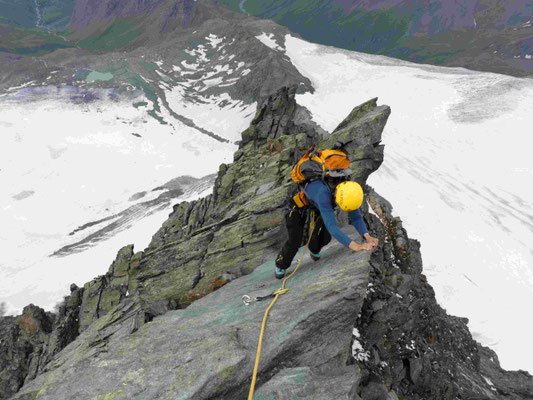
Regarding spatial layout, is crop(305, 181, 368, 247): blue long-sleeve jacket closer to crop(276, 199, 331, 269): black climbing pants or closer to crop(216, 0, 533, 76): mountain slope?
crop(276, 199, 331, 269): black climbing pants

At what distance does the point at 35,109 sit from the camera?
65.2 metres

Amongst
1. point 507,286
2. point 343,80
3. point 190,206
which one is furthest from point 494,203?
point 343,80

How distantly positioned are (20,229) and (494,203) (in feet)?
197

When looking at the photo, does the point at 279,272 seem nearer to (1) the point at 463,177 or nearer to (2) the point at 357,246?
(2) the point at 357,246

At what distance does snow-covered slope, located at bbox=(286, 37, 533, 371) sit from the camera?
21.1 meters

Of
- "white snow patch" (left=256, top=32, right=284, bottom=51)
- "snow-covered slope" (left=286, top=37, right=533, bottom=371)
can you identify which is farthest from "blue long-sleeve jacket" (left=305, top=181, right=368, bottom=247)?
"white snow patch" (left=256, top=32, right=284, bottom=51)

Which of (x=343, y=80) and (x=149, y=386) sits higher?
(x=343, y=80)

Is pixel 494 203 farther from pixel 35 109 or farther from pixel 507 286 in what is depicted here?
pixel 35 109

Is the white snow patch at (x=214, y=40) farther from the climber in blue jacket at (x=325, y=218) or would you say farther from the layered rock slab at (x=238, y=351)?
the layered rock slab at (x=238, y=351)

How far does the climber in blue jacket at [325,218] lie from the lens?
5.22m

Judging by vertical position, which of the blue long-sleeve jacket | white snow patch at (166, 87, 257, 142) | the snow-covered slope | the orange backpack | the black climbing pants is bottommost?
the snow-covered slope

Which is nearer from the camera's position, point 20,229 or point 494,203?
point 494,203

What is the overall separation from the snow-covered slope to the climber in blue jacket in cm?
1732

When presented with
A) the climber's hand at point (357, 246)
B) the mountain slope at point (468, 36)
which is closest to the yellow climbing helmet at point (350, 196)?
the climber's hand at point (357, 246)
